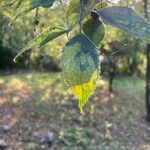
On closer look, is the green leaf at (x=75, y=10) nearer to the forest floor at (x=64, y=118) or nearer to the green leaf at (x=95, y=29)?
the green leaf at (x=95, y=29)

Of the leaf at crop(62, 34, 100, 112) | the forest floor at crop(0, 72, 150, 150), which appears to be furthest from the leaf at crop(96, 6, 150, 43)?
the forest floor at crop(0, 72, 150, 150)

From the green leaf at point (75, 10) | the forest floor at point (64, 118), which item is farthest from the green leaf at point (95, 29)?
the forest floor at point (64, 118)

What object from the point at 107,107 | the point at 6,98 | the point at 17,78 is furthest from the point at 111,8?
the point at 17,78

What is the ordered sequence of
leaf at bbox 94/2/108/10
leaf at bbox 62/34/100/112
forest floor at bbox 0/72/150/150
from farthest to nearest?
forest floor at bbox 0/72/150/150 → leaf at bbox 94/2/108/10 → leaf at bbox 62/34/100/112

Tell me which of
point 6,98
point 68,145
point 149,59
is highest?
point 149,59

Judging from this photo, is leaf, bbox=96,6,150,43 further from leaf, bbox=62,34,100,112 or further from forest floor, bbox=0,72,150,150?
forest floor, bbox=0,72,150,150

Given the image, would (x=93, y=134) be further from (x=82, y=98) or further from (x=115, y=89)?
(x=82, y=98)
